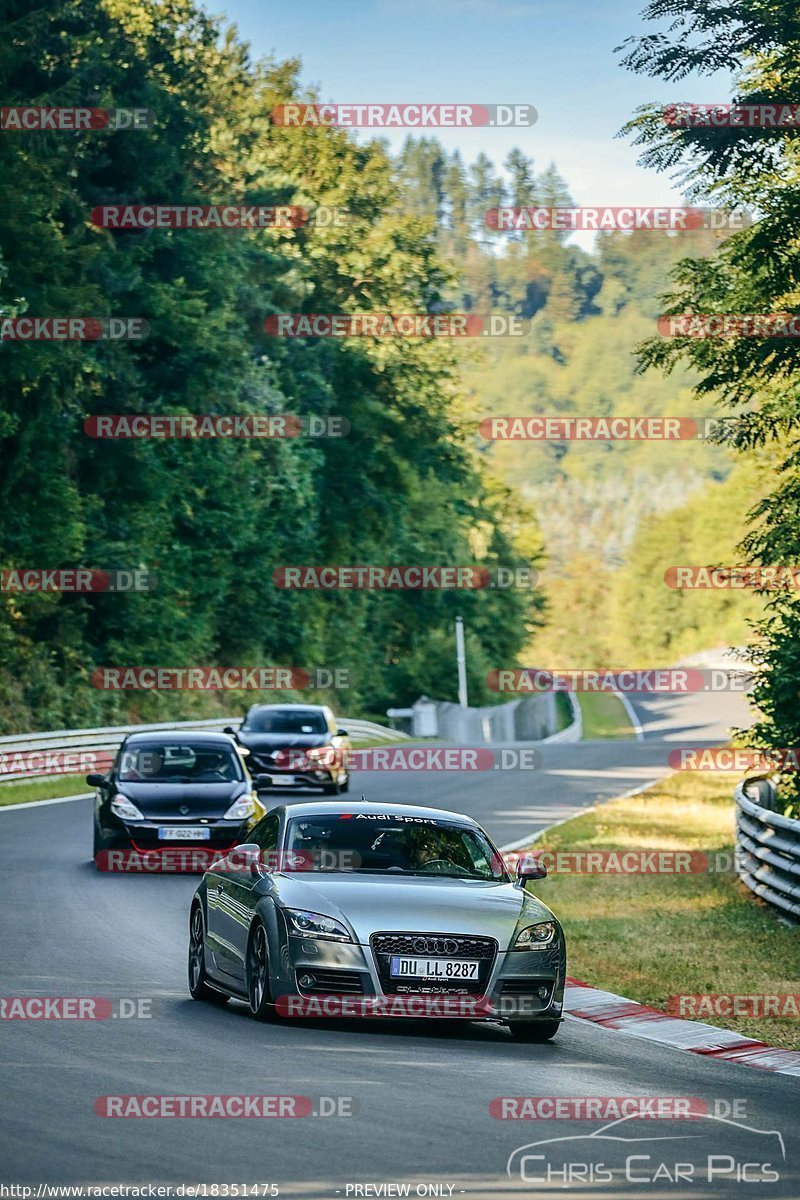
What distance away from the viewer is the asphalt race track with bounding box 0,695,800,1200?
7.29 m

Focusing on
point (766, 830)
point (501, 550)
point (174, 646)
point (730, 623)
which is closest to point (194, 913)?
point (766, 830)

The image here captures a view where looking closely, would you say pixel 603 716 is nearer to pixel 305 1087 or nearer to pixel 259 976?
pixel 259 976

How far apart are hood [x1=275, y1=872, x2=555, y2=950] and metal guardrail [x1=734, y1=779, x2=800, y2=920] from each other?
5866 millimetres

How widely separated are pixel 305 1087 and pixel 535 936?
2.51 meters

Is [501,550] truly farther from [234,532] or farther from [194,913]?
[194,913]

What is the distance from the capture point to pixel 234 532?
59406 millimetres

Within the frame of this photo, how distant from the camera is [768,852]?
18734 mm

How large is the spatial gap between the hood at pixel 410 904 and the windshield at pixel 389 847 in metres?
0.23

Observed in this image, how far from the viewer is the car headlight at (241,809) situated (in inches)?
827

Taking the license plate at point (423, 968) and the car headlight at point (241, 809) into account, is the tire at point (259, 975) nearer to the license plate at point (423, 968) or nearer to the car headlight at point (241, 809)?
the license plate at point (423, 968)

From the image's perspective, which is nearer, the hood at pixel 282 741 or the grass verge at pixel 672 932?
the grass verge at pixel 672 932

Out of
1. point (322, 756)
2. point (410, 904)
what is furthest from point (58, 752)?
point (410, 904)

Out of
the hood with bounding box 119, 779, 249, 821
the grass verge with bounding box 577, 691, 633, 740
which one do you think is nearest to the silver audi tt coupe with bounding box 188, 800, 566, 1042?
the hood with bounding box 119, 779, 249, 821

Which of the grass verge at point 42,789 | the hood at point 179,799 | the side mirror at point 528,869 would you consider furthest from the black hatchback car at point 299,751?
the side mirror at point 528,869
